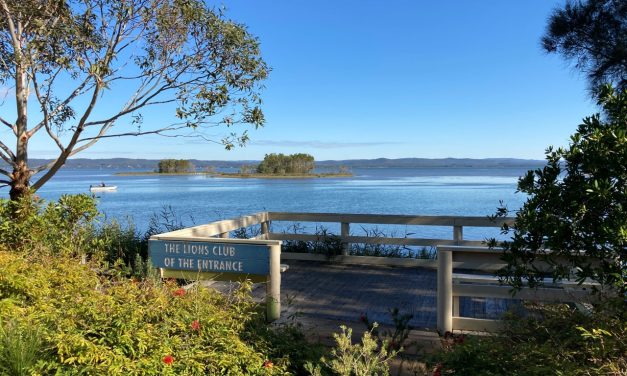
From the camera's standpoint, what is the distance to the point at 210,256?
5316 millimetres

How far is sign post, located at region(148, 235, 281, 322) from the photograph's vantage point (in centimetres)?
511

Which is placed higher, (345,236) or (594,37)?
(594,37)

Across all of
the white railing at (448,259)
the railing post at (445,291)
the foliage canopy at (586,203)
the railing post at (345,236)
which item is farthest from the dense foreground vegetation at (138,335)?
the railing post at (345,236)

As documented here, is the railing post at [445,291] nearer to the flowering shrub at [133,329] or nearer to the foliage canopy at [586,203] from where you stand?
Answer: the foliage canopy at [586,203]

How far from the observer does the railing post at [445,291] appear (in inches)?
185

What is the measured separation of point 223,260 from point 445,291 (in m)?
2.26

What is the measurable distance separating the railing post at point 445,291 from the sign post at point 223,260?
1.59 metres

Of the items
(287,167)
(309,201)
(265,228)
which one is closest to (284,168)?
(287,167)

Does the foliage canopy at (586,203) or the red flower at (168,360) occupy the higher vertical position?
the foliage canopy at (586,203)

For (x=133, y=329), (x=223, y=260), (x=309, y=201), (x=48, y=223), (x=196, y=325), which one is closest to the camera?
(x=133, y=329)

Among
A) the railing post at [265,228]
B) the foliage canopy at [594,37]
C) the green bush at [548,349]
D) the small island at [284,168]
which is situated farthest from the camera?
the small island at [284,168]

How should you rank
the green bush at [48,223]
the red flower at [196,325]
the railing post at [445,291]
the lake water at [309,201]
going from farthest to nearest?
the lake water at [309,201] < the green bush at [48,223] < the railing post at [445,291] < the red flower at [196,325]

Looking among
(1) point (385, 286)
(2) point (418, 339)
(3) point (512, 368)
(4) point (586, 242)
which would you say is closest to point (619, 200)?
(4) point (586, 242)

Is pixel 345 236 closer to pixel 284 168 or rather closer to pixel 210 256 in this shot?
pixel 210 256
